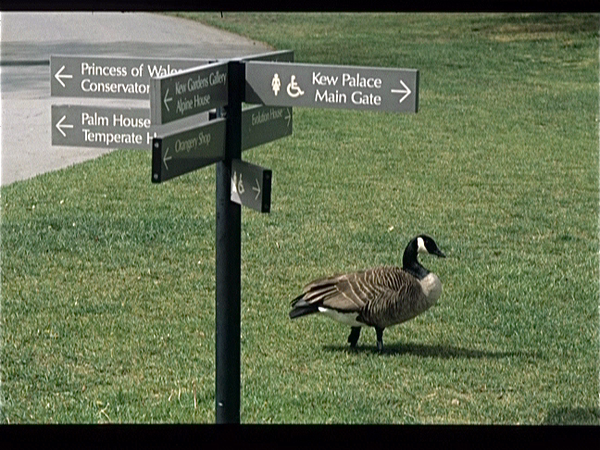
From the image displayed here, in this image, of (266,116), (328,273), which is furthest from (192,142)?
(328,273)

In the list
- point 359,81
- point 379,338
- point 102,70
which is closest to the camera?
point 359,81

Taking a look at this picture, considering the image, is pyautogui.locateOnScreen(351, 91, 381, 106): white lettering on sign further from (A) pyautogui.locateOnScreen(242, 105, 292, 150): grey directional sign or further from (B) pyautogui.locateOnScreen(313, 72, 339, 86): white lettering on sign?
(A) pyautogui.locateOnScreen(242, 105, 292, 150): grey directional sign

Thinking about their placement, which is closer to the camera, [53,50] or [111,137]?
[111,137]

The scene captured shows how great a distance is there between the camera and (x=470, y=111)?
17172 millimetres

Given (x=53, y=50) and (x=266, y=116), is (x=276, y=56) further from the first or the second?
(x=53, y=50)

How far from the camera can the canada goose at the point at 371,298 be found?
746 cm

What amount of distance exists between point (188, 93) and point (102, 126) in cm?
66

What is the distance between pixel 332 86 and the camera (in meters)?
4.96

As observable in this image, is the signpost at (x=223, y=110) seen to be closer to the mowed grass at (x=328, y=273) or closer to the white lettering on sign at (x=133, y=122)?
the white lettering on sign at (x=133, y=122)

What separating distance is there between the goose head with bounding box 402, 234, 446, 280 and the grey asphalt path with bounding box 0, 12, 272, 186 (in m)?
5.90

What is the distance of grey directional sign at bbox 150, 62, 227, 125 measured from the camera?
4.66 m

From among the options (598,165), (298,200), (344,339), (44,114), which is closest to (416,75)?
(344,339)
